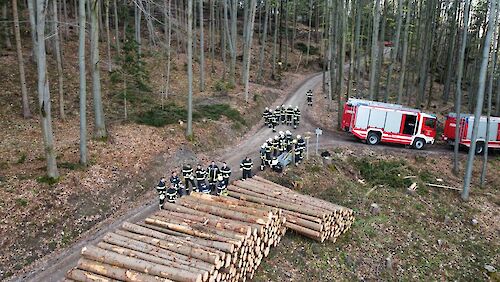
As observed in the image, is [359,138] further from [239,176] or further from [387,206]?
[239,176]

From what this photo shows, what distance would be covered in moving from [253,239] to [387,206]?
9.67 m

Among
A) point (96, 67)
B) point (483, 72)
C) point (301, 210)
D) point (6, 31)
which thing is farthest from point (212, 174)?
point (6, 31)

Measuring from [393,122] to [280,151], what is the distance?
844cm

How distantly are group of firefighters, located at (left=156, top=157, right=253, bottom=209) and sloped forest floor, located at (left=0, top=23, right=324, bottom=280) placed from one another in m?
1.68

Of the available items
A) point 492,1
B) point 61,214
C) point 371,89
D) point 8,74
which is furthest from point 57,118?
point 492,1

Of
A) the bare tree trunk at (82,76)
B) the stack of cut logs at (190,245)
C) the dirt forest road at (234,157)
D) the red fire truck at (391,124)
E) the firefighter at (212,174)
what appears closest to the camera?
the stack of cut logs at (190,245)

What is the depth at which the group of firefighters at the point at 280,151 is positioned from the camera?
18344 mm

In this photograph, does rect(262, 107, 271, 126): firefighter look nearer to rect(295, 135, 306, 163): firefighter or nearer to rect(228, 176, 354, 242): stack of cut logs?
rect(295, 135, 306, 163): firefighter

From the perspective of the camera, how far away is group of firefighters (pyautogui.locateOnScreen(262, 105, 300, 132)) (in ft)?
85.1

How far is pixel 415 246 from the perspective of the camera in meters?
15.3

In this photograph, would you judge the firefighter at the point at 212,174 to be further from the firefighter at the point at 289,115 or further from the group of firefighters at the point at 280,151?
the firefighter at the point at 289,115

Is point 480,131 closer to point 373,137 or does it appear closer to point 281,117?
point 373,137

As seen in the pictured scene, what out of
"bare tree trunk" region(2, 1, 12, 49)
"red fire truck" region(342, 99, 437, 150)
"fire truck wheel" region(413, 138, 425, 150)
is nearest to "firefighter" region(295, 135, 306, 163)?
"red fire truck" region(342, 99, 437, 150)

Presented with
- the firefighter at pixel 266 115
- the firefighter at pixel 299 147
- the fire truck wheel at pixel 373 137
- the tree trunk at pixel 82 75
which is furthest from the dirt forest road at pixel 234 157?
the tree trunk at pixel 82 75
